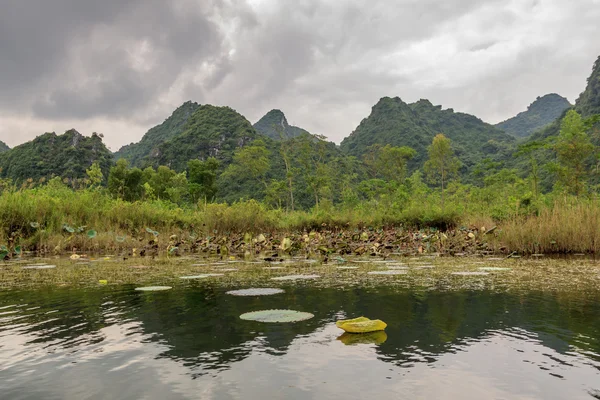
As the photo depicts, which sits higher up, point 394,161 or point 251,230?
point 394,161

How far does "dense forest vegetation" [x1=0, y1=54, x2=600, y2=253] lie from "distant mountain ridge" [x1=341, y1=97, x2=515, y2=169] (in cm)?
40

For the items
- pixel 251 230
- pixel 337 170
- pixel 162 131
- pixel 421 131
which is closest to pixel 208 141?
pixel 337 170

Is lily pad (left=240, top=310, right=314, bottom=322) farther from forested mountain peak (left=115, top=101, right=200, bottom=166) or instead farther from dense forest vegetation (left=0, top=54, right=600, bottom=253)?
forested mountain peak (left=115, top=101, right=200, bottom=166)

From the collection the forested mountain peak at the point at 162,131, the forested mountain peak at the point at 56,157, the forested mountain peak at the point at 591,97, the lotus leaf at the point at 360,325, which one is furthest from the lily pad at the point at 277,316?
the forested mountain peak at the point at 162,131

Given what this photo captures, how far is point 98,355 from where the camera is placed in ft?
6.01

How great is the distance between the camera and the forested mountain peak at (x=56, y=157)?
2322 inches

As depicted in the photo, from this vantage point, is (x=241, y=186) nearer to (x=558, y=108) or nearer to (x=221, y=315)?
(x=221, y=315)

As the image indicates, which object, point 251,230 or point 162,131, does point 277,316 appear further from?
point 162,131

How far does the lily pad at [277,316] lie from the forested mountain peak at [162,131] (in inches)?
4346

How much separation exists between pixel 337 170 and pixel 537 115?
112 metres

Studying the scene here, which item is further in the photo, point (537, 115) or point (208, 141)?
point (537, 115)

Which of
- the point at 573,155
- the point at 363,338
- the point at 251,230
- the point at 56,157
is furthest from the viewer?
the point at 56,157

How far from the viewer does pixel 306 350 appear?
1.86 m

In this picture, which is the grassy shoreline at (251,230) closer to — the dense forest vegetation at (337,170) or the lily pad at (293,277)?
the dense forest vegetation at (337,170)
